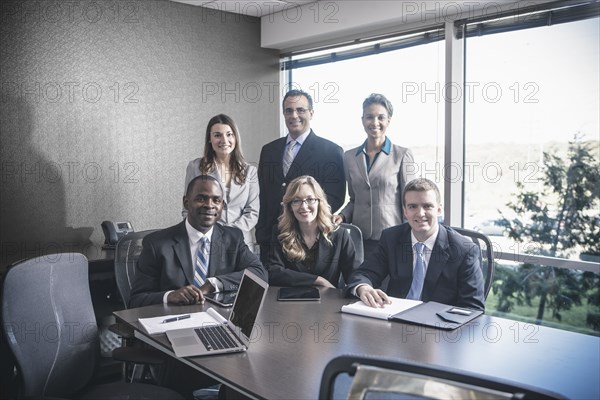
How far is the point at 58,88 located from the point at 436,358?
326 cm

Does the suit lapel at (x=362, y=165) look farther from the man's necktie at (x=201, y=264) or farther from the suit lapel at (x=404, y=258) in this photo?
the man's necktie at (x=201, y=264)

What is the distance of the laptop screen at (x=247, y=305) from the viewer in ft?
6.54

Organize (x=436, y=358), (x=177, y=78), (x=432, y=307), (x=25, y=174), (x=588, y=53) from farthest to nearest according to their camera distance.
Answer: (x=177, y=78), (x=25, y=174), (x=588, y=53), (x=432, y=307), (x=436, y=358)

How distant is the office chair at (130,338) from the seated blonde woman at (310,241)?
725 mm

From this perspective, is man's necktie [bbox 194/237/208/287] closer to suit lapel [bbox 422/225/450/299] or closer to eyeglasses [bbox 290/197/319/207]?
eyeglasses [bbox 290/197/319/207]

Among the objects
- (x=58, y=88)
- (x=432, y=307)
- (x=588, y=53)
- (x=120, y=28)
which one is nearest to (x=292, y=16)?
(x=120, y=28)

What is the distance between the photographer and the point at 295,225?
3.17m

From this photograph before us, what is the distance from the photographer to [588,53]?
3533 millimetres

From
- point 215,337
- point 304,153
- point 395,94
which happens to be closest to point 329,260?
point 304,153

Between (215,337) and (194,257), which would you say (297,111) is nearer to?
(194,257)

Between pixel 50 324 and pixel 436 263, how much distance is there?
160 cm

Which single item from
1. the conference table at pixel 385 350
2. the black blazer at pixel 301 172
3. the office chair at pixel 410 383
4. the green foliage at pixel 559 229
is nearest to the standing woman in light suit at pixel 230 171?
the black blazer at pixel 301 172

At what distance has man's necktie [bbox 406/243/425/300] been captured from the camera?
2643 mm

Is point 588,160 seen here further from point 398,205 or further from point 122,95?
point 122,95
